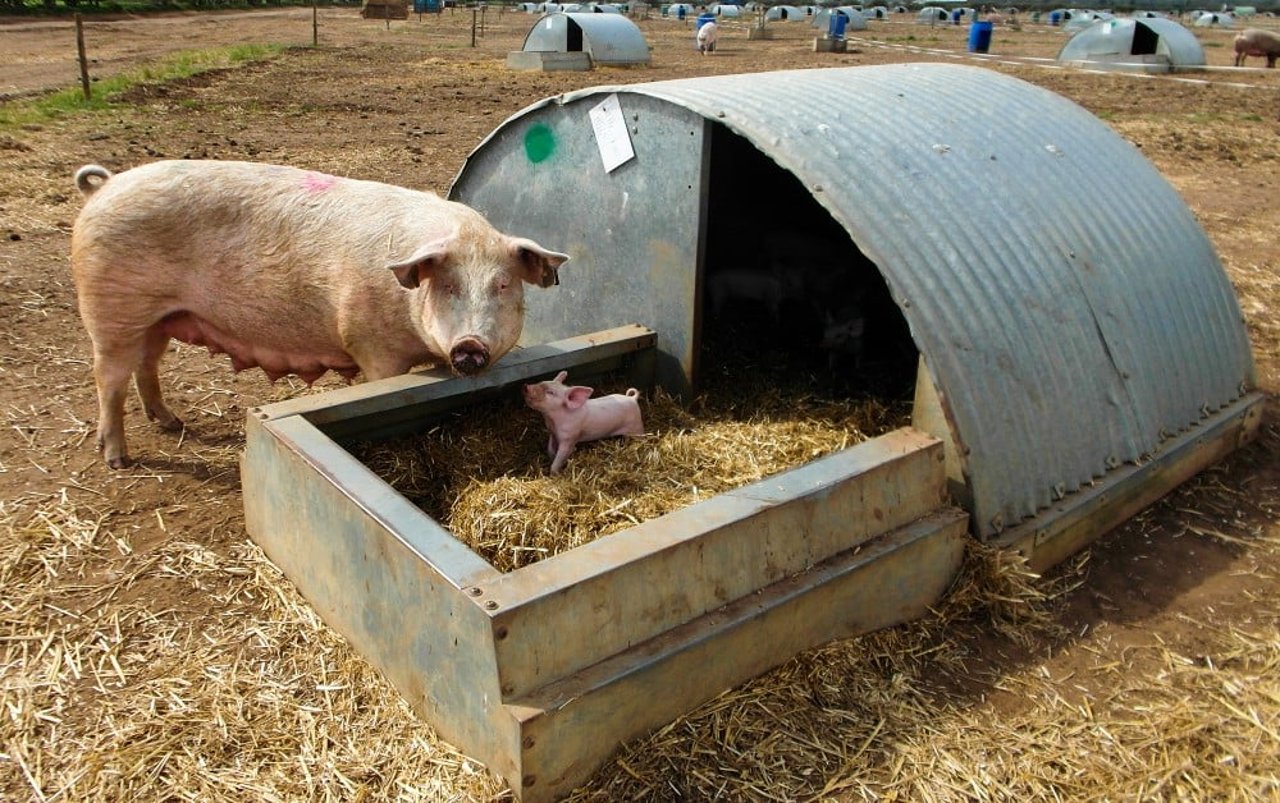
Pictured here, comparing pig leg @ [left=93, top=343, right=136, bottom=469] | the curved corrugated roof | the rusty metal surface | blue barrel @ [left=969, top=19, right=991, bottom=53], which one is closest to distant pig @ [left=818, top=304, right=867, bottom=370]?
the rusty metal surface

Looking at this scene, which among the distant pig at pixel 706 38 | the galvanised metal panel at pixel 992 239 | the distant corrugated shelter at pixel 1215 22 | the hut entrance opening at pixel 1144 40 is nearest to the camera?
the galvanised metal panel at pixel 992 239

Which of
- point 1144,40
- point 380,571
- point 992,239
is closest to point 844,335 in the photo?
point 992,239

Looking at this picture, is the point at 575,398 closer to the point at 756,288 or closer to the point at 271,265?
the point at 271,265

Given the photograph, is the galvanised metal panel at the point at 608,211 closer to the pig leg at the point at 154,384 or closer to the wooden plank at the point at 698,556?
the wooden plank at the point at 698,556

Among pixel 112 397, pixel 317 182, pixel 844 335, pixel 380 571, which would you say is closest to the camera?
pixel 380 571

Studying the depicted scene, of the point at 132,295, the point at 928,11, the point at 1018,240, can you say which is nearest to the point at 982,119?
the point at 1018,240

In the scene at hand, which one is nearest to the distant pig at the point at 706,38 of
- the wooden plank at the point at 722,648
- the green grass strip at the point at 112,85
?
the green grass strip at the point at 112,85

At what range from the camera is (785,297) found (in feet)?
19.9

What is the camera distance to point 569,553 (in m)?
3.04

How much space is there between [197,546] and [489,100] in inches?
565

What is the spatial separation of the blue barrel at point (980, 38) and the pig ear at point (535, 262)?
32.3 metres

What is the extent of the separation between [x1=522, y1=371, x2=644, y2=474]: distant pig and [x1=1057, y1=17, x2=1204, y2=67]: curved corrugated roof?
25.5m

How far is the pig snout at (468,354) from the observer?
407 cm

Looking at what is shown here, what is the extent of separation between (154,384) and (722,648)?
3461 millimetres
